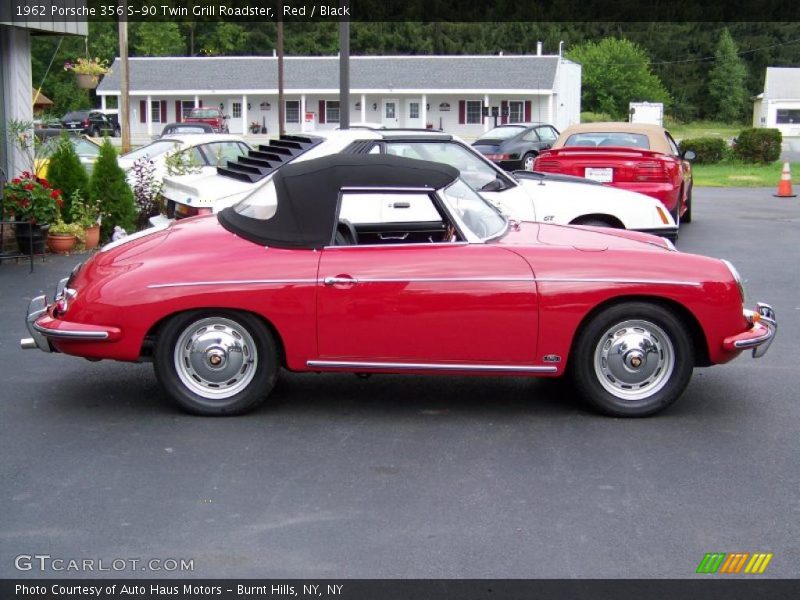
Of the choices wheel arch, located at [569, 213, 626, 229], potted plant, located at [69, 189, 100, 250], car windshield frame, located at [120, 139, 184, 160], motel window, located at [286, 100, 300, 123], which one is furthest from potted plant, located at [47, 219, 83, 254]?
motel window, located at [286, 100, 300, 123]

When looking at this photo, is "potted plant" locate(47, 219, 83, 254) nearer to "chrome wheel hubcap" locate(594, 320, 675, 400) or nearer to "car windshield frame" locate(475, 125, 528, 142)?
"chrome wheel hubcap" locate(594, 320, 675, 400)

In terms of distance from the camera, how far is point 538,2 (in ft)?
284

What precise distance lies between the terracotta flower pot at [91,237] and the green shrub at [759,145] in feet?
91.8

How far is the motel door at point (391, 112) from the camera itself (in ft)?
208

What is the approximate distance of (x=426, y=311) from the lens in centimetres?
625

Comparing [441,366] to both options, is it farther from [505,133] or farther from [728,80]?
[728,80]

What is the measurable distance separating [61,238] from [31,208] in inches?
33.8

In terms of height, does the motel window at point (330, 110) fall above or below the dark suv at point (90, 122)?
above

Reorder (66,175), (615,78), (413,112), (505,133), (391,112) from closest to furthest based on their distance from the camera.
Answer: (66,175)
(505,133)
(413,112)
(391,112)
(615,78)

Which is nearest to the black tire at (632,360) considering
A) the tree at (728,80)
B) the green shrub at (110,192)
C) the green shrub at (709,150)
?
the green shrub at (110,192)

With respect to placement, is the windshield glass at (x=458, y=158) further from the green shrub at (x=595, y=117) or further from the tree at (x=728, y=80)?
the tree at (x=728, y=80)

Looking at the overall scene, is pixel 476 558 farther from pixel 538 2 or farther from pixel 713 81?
pixel 713 81

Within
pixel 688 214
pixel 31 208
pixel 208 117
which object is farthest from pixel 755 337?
pixel 208 117
